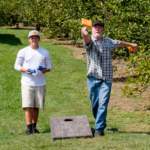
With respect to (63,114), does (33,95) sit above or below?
above

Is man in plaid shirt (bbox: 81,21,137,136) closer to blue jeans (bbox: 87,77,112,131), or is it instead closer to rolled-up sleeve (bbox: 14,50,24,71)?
blue jeans (bbox: 87,77,112,131)

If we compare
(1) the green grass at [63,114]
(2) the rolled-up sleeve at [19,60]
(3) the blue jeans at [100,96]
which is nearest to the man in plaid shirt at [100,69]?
(3) the blue jeans at [100,96]

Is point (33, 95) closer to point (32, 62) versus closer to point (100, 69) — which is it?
point (32, 62)

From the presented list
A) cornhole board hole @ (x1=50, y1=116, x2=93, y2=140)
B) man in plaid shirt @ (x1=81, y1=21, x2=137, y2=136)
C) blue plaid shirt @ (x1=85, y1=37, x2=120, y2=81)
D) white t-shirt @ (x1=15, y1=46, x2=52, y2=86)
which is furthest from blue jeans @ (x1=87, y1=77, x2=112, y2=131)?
white t-shirt @ (x1=15, y1=46, x2=52, y2=86)

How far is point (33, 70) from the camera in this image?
31.3ft

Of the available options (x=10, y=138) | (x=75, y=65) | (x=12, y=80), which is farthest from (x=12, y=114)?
(x=75, y=65)

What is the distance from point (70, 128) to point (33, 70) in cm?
118

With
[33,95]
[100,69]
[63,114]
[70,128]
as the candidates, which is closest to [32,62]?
[33,95]

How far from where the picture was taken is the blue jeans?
923 cm

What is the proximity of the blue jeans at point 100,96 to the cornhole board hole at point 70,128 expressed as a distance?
22 centimetres

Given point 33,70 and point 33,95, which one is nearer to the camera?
point 33,70

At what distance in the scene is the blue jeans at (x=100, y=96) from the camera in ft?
30.3

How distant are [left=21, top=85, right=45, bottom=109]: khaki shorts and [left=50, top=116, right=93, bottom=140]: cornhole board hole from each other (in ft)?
1.35

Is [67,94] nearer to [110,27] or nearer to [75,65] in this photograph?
[110,27]
